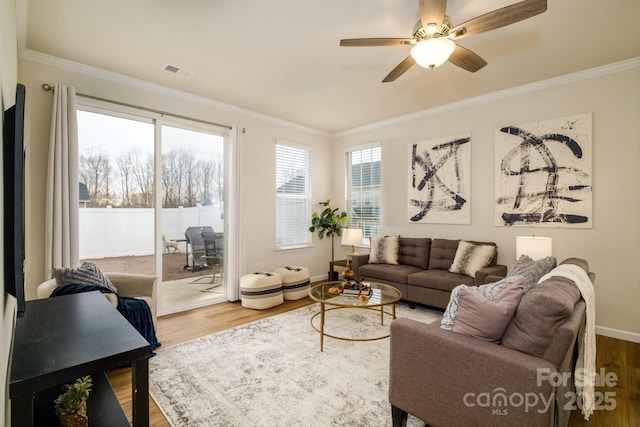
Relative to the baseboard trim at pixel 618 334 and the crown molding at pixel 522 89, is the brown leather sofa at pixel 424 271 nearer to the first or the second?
the baseboard trim at pixel 618 334

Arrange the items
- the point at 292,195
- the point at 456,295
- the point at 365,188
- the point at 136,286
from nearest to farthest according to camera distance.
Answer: the point at 456,295, the point at 136,286, the point at 292,195, the point at 365,188

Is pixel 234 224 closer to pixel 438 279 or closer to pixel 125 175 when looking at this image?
pixel 125 175

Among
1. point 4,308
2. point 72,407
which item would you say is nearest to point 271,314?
point 72,407

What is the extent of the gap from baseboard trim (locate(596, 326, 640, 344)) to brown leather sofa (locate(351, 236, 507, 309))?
3.58 feet

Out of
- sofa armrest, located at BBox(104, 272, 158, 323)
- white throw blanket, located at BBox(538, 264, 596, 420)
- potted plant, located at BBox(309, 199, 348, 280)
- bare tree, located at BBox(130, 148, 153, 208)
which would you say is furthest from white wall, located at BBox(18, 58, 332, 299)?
white throw blanket, located at BBox(538, 264, 596, 420)

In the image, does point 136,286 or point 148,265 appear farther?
point 148,265

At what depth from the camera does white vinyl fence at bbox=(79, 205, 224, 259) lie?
11.2 ft

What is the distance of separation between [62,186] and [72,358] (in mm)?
2634

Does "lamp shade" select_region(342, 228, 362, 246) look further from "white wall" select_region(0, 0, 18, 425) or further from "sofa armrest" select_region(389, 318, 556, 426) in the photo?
"white wall" select_region(0, 0, 18, 425)

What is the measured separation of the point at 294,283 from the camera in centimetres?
456

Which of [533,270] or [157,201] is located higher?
[157,201]

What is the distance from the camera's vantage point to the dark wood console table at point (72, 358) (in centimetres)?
106

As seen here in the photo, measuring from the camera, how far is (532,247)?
10.6 feet

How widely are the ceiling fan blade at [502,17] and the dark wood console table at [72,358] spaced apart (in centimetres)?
262
